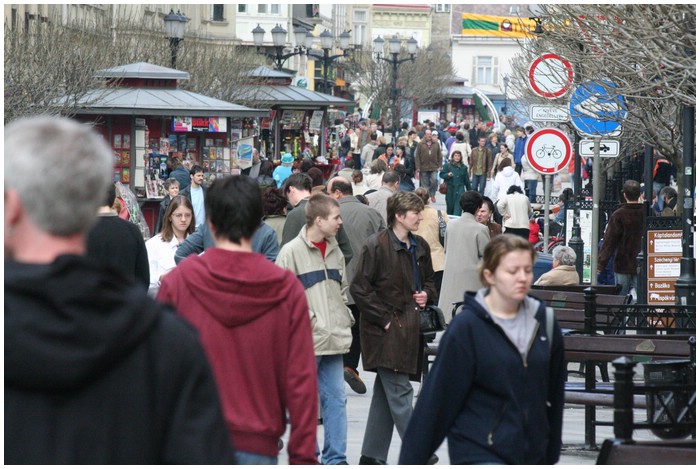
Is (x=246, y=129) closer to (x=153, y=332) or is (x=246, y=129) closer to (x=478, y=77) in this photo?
(x=153, y=332)

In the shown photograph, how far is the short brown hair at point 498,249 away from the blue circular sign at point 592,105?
8289 millimetres

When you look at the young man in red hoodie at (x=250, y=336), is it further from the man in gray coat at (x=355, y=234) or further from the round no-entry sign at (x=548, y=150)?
the round no-entry sign at (x=548, y=150)

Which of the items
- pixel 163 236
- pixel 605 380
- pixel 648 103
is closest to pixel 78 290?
pixel 163 236

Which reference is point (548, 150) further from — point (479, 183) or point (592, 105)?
point (479, 183)

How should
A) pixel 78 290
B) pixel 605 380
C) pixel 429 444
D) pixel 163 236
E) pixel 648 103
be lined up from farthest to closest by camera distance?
pixel 648 103 < pixel 605 380 < pixel 163 236 < pixel 429 444 < pixel 78 290

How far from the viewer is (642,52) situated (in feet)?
35.1

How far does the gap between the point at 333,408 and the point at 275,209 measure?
3.56 metres

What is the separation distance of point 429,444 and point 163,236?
515cm

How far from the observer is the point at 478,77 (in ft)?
474

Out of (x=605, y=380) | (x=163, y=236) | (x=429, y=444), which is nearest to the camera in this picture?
(x=429, y=444)

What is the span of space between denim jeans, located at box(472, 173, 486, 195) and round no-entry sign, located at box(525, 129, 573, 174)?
1861 centimetres

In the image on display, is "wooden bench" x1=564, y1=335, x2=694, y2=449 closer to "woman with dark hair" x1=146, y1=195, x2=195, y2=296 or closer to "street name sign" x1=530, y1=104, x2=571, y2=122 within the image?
"woman with dark hair" x1=146, y1=195, x2=195, y2=296

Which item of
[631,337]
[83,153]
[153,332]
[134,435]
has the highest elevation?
[83,153]

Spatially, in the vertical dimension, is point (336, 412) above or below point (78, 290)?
below
